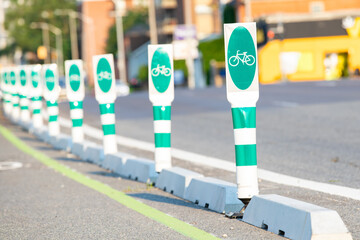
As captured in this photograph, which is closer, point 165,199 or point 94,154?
point 165,199

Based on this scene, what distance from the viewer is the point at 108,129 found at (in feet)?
41.1

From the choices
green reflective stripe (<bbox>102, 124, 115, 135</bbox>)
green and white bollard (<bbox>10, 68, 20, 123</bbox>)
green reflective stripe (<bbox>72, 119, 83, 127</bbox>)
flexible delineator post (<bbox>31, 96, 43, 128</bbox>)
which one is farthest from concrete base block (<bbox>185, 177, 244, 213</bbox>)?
green and white bollard (<bbox>10, 68, 20, 123</bbox>)

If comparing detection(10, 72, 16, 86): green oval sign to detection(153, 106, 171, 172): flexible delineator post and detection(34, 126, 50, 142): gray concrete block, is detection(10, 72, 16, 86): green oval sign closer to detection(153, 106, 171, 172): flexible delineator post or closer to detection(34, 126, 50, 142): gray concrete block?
detection(34, 126, 50, 142): gray concrete block

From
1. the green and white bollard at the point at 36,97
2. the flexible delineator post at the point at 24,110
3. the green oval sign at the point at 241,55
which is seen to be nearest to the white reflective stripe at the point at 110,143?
the green oval sign at the point at 241,55

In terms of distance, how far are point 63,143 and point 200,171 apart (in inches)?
222

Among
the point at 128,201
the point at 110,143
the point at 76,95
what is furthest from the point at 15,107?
the point at 128,201

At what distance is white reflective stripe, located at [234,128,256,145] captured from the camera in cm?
Answer: 729

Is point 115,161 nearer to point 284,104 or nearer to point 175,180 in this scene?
point 175,180

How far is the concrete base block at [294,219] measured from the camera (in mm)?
5738

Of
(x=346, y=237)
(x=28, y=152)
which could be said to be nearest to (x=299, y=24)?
(x=28, y=152)

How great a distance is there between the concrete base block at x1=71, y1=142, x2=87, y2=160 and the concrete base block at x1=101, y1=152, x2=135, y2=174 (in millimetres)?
1628

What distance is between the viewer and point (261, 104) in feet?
83.3

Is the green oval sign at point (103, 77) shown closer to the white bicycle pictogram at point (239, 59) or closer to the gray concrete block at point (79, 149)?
the gray concrete block at point (79, 149)

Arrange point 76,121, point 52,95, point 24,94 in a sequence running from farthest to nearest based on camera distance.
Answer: point 24,94 < point 52,95 < point 76,121
